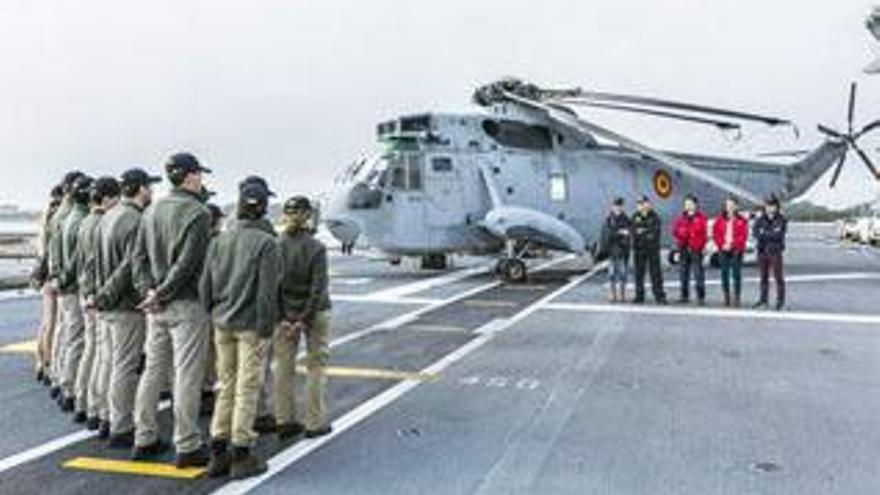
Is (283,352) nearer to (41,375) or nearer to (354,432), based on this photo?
(354,432)

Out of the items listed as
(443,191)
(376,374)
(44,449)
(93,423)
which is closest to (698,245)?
(443,191)

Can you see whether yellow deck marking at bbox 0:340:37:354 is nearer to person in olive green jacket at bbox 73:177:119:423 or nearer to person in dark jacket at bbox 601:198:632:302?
person in olive green jacket at bbox 73:177:119:423

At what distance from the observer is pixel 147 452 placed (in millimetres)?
7270

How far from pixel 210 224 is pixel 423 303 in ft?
34.8

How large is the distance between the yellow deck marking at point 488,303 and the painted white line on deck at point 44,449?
32.2ft

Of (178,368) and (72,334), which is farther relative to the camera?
(72,334)

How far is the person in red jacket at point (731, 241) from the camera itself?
1708 centimetres

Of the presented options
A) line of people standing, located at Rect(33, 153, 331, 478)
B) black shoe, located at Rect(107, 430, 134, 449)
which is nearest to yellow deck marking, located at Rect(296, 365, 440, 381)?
line of people standing, located at Rect(33, 153, 331, 478)

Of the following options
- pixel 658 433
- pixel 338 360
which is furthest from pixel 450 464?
pixel 338 360

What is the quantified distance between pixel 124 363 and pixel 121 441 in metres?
0.56

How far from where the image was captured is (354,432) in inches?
316

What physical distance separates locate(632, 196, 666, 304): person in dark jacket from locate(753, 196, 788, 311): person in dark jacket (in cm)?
159

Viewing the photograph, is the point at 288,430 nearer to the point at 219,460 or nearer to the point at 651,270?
the point at 219,460

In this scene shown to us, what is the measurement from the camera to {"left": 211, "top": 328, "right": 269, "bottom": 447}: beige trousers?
6.87m
